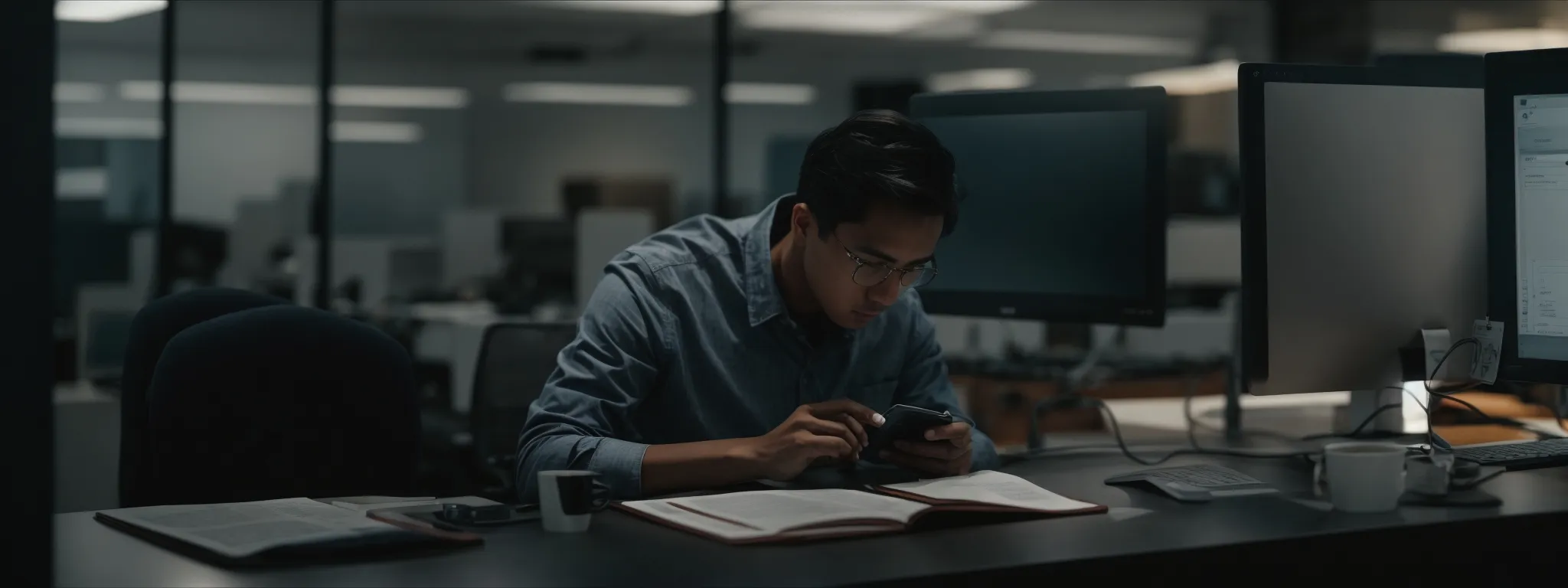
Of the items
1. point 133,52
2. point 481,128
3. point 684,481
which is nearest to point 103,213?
point 133,52

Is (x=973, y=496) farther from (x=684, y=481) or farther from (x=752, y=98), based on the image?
(x=752, y=98)

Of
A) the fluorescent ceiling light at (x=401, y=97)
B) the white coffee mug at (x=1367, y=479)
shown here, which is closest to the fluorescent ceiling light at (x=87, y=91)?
the fluorescent ceiling light at (x=401, y=97)

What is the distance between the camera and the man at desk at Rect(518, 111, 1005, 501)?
1.63m

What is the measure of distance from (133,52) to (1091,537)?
11659 mm

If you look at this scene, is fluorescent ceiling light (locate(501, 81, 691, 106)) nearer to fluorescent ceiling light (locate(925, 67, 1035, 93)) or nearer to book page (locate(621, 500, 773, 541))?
fluorescent ceiling light (locate(925, 67, 1035, 93))

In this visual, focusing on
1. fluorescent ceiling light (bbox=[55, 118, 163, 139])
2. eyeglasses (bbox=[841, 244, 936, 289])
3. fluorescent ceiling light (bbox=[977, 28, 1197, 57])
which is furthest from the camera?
fluorescent ceiling light (bbox=[55, 118, 163, 139])

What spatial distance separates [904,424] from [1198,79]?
6686 millimetres

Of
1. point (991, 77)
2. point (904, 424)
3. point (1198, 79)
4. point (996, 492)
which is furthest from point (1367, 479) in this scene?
point (991, 77)

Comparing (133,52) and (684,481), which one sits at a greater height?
(133,52)

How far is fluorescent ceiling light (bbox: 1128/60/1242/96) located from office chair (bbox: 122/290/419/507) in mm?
5351

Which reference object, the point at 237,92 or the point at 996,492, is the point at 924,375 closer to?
the point at 996,492

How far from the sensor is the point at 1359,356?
6.40ft

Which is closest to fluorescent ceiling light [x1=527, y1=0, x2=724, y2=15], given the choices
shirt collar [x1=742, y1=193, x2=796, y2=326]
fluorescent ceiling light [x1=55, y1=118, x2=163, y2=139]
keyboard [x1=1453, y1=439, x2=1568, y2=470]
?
fluorescent ceiling light [x1=55, y1=118, x2=163, y2=139]

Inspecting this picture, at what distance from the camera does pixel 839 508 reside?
1.41 metres
